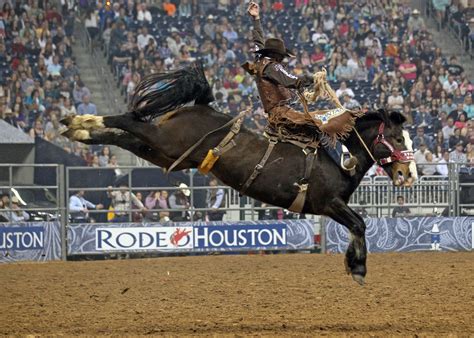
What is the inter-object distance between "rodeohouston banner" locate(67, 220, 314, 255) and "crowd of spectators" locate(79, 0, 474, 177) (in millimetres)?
4822

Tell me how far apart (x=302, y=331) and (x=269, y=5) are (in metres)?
18.3

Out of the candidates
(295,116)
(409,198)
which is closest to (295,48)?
(409,198)

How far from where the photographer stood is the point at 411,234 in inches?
679

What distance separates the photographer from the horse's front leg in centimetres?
921

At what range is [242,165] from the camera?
360 inches

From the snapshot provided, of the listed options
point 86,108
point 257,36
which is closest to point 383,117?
point 257,36

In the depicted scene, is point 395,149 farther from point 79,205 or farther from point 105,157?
point 105,157

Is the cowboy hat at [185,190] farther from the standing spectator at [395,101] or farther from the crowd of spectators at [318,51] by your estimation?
the standing spectator at [395,101]

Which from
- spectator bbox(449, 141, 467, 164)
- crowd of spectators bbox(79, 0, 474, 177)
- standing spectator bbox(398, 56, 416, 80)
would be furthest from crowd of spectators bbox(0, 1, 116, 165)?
standing spectator bbox(398, 56, 416, 80)

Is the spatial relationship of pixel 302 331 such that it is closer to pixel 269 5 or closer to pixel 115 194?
pixel 115 194

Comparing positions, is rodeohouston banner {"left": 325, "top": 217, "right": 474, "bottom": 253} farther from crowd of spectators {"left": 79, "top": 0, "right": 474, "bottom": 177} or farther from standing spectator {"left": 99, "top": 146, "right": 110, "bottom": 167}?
standing spectator {"left": 99, "top": 146, "right": 110, "bottom": 167}

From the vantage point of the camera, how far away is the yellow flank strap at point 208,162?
29.9 feet

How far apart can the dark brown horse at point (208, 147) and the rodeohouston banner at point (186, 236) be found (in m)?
7.35

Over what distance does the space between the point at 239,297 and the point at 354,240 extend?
209 centimetres
